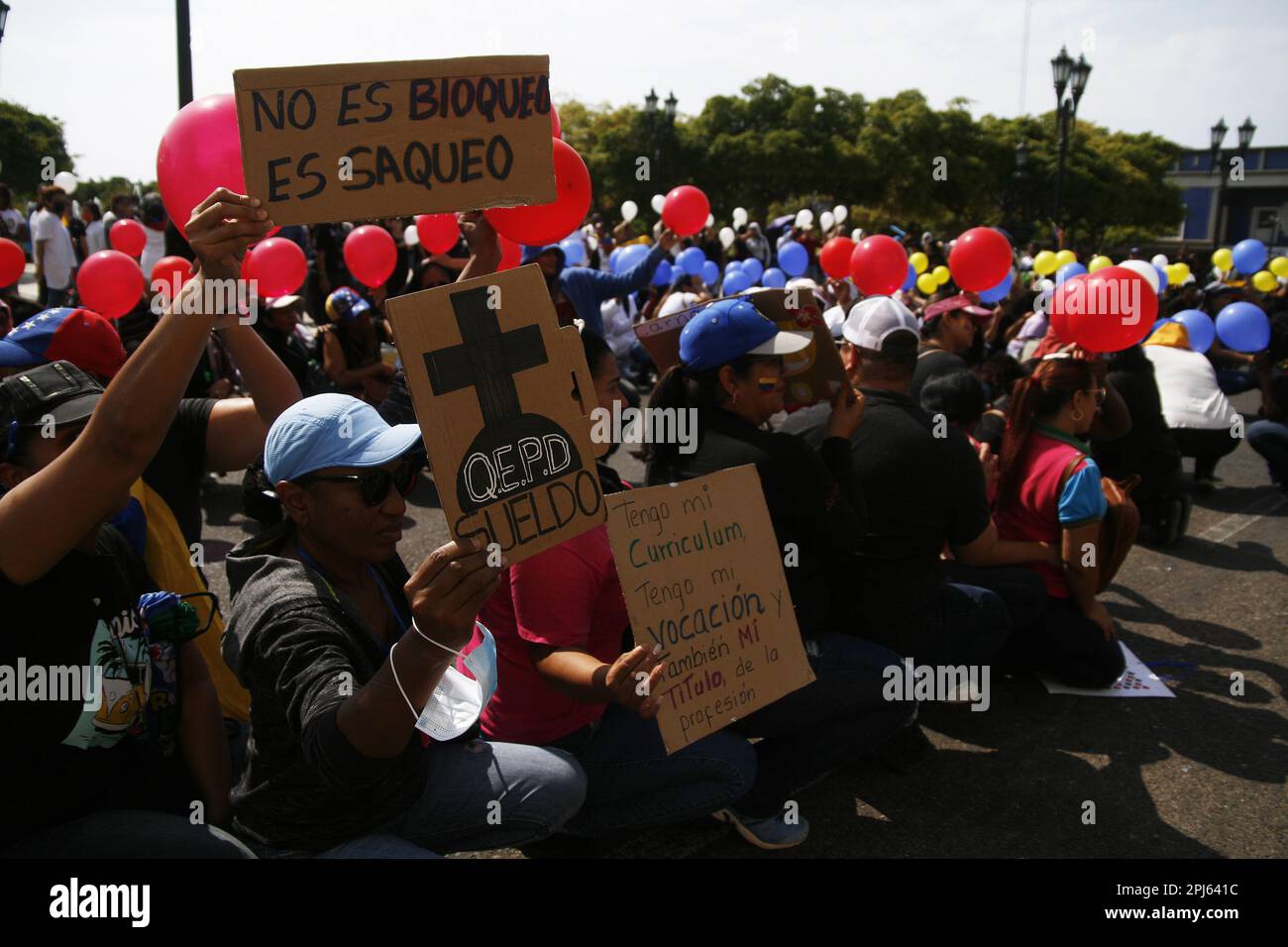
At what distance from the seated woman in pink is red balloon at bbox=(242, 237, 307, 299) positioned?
13.1 feet

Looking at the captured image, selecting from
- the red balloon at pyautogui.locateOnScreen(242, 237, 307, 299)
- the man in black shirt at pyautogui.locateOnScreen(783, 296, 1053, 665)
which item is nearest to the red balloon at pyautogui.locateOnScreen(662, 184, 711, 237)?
the red balloon at pyautogui.locateOnScreen(242, 237, 307, 299)

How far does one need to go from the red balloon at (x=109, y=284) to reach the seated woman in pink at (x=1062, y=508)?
5.22m

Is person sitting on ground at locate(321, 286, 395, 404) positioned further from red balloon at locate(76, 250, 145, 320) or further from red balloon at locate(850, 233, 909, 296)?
red balloon at locate(850, 233, 909, 296)

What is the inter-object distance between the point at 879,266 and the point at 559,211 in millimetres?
4650

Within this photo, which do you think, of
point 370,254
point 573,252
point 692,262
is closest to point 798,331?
point 370,254

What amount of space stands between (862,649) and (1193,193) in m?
62.3

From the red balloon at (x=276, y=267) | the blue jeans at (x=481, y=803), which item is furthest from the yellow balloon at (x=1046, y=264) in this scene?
the blue jeans at (x=481, y=803)

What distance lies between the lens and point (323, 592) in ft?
7.16

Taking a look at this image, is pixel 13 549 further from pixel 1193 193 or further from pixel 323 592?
pixel 1193 193

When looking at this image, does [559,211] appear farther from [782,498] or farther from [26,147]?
[26,147]

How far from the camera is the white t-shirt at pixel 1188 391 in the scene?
723 centimetres

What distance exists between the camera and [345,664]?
2035 mm

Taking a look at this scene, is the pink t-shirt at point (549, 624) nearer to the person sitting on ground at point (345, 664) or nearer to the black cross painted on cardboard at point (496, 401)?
the person sitting on ground at point (345, 664)
